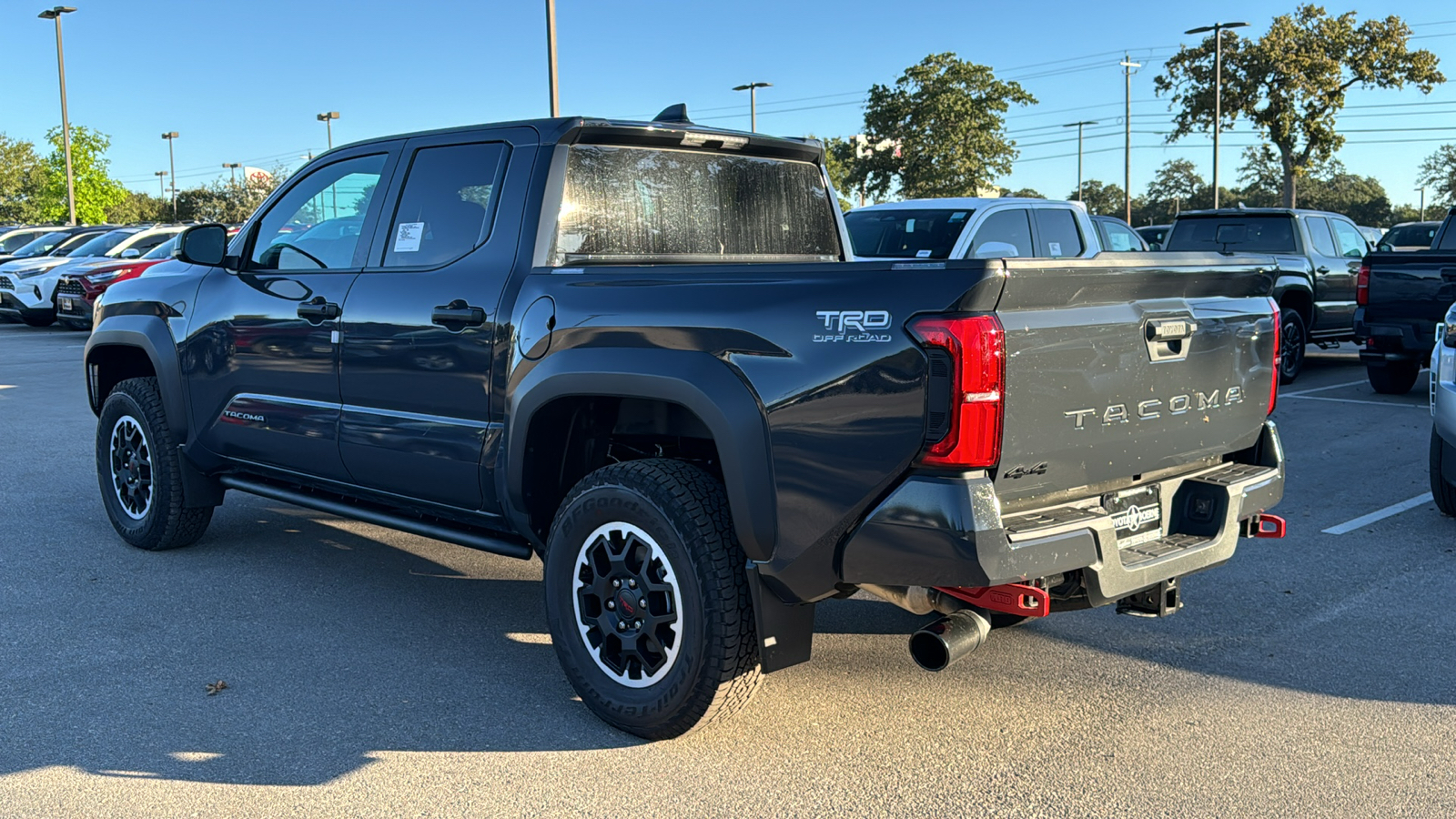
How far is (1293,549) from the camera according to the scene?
6164 millimetres

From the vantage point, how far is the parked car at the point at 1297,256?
13648mm

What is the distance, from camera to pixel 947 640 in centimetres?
349

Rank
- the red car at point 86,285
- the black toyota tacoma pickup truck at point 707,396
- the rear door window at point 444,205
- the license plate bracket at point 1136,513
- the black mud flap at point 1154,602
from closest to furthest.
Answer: the black toyota tacoma pickup truck at point 707,396 < the license plate bracket at point 1136,513 < the black mud flap at point 1154,602 < the rear door window at point 444,205 < the red car at point 86,285

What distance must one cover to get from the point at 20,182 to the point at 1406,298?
211 ft

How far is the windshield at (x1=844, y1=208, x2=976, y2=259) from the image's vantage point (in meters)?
10.4

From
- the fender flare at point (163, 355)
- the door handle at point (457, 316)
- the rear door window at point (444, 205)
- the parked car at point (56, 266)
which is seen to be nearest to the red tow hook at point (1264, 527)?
the door handle at point (457, 316)

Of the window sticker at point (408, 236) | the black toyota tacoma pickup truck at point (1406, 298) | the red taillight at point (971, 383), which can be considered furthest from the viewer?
the black toyota tacoma pickup truck at point (1406, 298)

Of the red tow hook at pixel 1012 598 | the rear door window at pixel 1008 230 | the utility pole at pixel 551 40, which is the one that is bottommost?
the red tow hook at pixel 1012 598

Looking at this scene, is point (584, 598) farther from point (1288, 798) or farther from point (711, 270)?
point (1288, 798)

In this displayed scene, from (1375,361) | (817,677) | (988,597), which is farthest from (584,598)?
(1375,361)

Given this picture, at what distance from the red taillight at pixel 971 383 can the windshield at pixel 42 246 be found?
84.4 feet

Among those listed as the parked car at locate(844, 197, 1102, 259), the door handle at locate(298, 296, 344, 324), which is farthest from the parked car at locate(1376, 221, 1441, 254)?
the door handle at locate(298, 296, 344, 324)

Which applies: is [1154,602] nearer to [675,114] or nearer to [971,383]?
[971,383]

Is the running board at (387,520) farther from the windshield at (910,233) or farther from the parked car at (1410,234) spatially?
the parked car at (1410,234)
